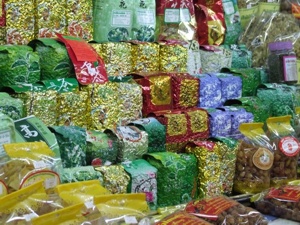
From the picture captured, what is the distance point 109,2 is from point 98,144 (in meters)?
0.87

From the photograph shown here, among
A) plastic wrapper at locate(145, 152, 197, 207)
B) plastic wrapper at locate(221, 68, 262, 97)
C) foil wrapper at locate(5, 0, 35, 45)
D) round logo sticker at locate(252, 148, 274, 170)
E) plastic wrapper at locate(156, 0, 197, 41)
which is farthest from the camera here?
plastic wrapper at locate(156, 0, 197, 41)

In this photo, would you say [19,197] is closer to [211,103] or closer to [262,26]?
[211,103]

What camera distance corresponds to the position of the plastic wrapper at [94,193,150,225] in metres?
1.48

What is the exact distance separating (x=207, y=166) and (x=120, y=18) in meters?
0.85

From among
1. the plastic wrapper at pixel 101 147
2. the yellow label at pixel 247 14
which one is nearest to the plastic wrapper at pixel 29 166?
the plastic wrapper at pixel 101 147

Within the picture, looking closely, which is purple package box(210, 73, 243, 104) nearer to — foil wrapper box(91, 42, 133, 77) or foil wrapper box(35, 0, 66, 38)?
foil wrapper box(91, 42, 133, 77)

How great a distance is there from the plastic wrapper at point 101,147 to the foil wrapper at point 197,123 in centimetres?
41

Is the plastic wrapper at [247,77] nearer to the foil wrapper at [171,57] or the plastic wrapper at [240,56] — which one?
the plastic wrapper at [240,56]

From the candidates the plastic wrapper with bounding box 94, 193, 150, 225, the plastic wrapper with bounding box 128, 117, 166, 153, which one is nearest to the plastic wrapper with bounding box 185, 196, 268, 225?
the plastic wrapper with bounding box 94, 193, 150, 225

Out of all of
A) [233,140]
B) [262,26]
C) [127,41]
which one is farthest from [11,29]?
[262,26]

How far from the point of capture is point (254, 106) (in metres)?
2.64

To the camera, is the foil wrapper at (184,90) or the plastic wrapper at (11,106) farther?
the foil wrapper at (184,90)

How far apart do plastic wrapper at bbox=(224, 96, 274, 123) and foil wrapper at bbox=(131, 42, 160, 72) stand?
43 centimetres

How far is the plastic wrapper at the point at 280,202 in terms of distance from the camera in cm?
203
